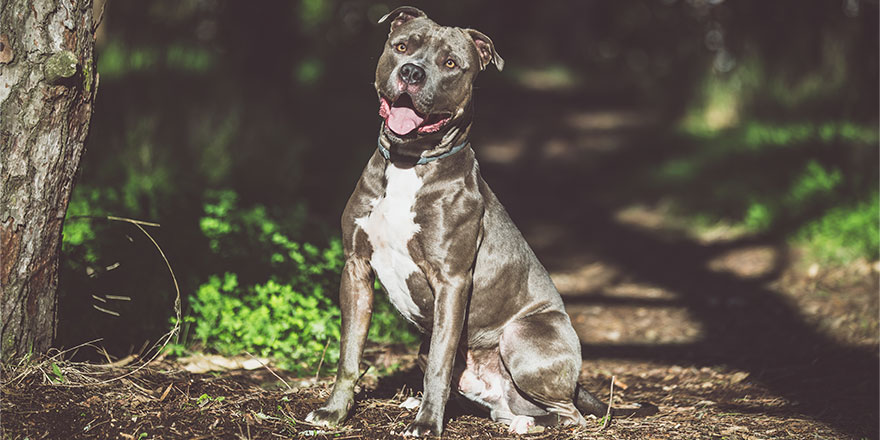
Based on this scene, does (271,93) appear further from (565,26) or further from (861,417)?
(565,26)

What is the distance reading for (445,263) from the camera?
11.4ft

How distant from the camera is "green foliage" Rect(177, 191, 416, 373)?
14.8ft

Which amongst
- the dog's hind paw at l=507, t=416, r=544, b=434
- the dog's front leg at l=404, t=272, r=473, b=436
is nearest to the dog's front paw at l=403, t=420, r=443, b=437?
the dog's front leg at l=404, t=272, r=473, b=436

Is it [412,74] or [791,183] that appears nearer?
[412,74]

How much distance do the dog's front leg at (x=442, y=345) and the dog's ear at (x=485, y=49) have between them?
1025 millimetres

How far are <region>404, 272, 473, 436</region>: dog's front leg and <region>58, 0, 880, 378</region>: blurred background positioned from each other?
1096mm

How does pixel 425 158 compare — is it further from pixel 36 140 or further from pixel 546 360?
pixel 36 140

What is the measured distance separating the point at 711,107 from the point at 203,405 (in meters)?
9.92

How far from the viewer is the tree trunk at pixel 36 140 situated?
309 centimetres

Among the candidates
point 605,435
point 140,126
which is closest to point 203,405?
point 605,435

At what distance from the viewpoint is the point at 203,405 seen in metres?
3.38

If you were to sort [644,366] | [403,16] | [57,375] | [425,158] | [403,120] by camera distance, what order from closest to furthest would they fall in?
[57,375] < [403,120] < [425,158] < [403,16] < [644,366]

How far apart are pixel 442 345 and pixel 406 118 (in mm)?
983

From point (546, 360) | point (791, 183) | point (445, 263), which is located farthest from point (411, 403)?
point (791, 183)
